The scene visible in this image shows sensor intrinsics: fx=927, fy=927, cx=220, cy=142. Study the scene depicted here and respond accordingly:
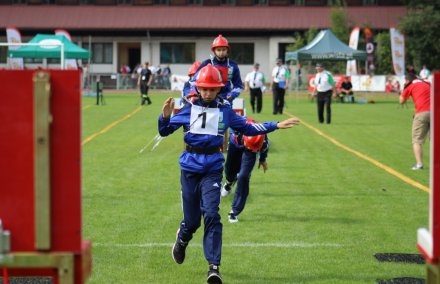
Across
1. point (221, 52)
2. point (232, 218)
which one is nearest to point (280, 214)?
point (232, 218)

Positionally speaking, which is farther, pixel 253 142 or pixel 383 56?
pixel 383 56

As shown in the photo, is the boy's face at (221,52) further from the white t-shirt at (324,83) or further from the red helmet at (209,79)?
the white t-shirt at (324,83)

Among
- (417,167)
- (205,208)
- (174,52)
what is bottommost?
(417,167)

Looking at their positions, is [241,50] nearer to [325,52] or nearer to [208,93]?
[325,52]

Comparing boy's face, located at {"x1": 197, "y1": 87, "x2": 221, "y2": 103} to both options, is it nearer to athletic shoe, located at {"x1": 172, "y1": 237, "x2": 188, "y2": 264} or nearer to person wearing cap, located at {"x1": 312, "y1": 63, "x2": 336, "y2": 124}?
athletic shoe, located at {"x1": 172, "y1": 237, "x2": 188, "y2": 264}

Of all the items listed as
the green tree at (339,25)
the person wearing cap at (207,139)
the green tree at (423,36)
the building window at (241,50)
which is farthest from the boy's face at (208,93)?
the building window at (241,50)

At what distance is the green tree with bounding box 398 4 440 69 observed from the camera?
6544 cm

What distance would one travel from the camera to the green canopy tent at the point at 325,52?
156ft

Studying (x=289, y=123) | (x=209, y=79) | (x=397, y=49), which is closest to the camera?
(x=289, y=123)

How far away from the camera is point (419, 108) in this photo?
17.7 metres

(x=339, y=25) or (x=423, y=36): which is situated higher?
(x=339, y=25)

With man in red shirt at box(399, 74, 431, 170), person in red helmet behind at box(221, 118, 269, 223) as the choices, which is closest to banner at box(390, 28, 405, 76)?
man in red shirt at box(399, 74, 431, 170)

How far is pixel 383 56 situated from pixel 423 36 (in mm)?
3333

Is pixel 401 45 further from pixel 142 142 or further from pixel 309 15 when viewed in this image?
pixel 142 142
